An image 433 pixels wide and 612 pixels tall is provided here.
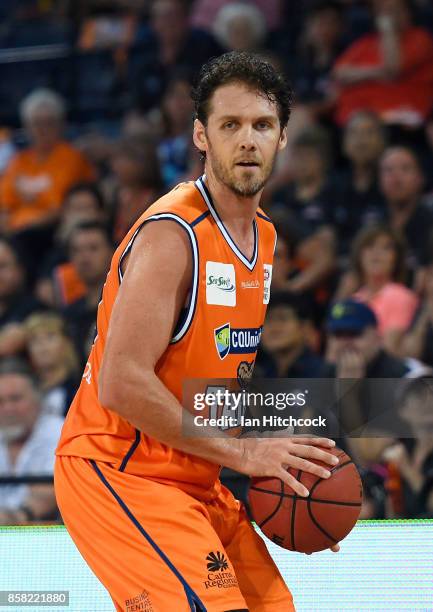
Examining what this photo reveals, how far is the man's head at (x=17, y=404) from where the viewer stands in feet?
21.6

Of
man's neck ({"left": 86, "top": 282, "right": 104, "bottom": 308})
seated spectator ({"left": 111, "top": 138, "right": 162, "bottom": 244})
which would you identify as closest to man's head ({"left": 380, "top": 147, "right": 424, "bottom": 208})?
seated spectator ({"left": 111, "top": 138, "right": 162, "bottom": 244})

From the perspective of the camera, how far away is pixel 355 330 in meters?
6.21

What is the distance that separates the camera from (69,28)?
35.0 feet

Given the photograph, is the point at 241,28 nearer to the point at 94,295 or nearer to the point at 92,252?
the point at 92,252

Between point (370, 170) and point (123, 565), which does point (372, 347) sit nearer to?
point (370, 170)

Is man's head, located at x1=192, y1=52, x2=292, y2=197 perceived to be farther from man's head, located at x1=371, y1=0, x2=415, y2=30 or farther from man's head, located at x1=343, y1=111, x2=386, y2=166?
man's head, located at x1=371, y1=0, x2=415, y2=30

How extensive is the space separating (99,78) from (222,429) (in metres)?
7.54

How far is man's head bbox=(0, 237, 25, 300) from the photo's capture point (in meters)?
8.17

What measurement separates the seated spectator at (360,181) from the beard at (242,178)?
4.31 meters

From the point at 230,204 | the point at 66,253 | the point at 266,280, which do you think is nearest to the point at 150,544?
the point at 266,280

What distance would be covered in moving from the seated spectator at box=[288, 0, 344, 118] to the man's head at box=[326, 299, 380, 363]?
2953 millimetres

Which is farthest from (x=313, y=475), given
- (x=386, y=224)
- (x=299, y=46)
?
(x=299, y=46)

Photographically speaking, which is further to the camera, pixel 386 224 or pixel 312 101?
pixel 312 101

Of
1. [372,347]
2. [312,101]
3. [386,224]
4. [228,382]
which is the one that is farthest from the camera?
[312,101]
